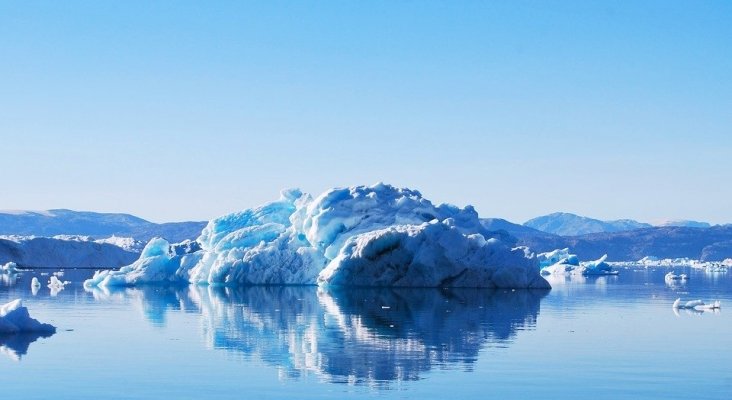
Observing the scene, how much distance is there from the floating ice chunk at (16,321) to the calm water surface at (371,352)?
20.6 inches

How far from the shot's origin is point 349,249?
3828cm

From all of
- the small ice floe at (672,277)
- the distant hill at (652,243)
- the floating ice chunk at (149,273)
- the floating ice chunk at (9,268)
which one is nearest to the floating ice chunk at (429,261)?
the floating ice chunk at (149,273)

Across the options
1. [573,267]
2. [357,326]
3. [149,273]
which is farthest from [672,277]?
[357,326]

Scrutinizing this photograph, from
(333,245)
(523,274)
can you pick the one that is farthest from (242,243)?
(523,274)

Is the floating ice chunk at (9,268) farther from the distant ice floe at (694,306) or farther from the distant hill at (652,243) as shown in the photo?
the distant hill at (652,243)

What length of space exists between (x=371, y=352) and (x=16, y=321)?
6.36 meters

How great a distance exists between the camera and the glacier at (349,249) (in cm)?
3800

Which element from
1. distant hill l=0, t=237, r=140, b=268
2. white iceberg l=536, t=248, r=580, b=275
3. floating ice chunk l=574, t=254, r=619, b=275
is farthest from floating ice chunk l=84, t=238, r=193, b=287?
floating ice chunk l=574, t=254, r=619, b=275

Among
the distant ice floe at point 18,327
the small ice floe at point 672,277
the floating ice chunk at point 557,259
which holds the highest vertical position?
the floating ice chunk at point 557,259

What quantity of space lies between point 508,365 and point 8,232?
195m

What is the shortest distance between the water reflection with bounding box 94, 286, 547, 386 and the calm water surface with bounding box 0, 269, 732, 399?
0.04 m

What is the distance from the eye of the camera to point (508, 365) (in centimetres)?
1396

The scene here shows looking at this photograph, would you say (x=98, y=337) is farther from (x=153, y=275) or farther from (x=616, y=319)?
(x=153, y=275)

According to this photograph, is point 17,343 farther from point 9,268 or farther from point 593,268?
point 593,268
